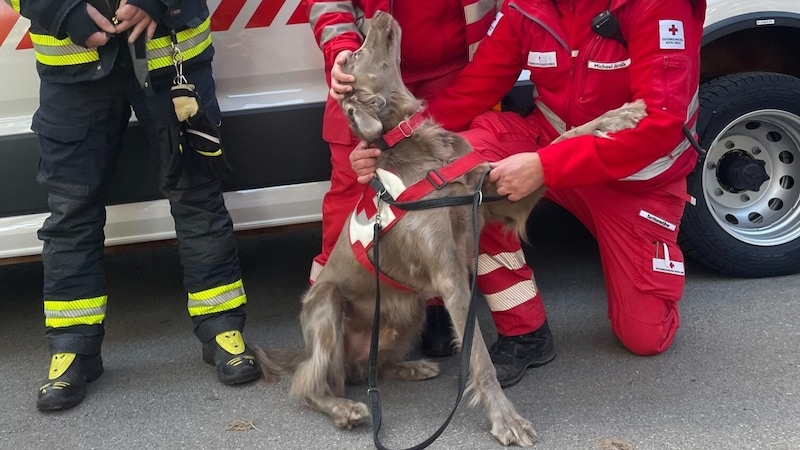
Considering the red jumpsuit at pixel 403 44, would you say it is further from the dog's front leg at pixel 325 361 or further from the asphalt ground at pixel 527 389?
the asphalt ground at pixel 527 389

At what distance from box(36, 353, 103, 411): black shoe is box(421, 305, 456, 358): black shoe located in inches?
54.7

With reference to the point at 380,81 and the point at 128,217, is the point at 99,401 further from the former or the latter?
the point at 380,81

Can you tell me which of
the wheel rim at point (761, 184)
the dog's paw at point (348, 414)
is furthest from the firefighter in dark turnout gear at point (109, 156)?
the wheel rim at point (761, 184)

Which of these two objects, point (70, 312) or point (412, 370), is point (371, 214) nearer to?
point (412, 370)

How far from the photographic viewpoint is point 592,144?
273 cm

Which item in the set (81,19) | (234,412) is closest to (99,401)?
(234,412)

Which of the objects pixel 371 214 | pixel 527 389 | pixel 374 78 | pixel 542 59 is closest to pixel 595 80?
pixel 542 59

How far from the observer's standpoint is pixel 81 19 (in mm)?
2758

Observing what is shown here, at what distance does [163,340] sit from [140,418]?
0.76 meters

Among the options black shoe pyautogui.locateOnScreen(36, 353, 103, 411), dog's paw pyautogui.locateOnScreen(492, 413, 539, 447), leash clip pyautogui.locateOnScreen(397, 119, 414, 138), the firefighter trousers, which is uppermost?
leash clip pyautogui.locateOnScreen(397, 119, 414, 138)

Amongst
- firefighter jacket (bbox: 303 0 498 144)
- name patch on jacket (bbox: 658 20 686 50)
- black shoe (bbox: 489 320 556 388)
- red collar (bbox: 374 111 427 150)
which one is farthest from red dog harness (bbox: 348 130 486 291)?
name patch on jacket (bbox: 658 20 686 50)

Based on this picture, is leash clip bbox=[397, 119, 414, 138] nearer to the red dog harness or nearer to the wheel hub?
the red dog harness

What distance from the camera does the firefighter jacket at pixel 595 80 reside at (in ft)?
8.99

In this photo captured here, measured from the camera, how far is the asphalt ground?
267cm
